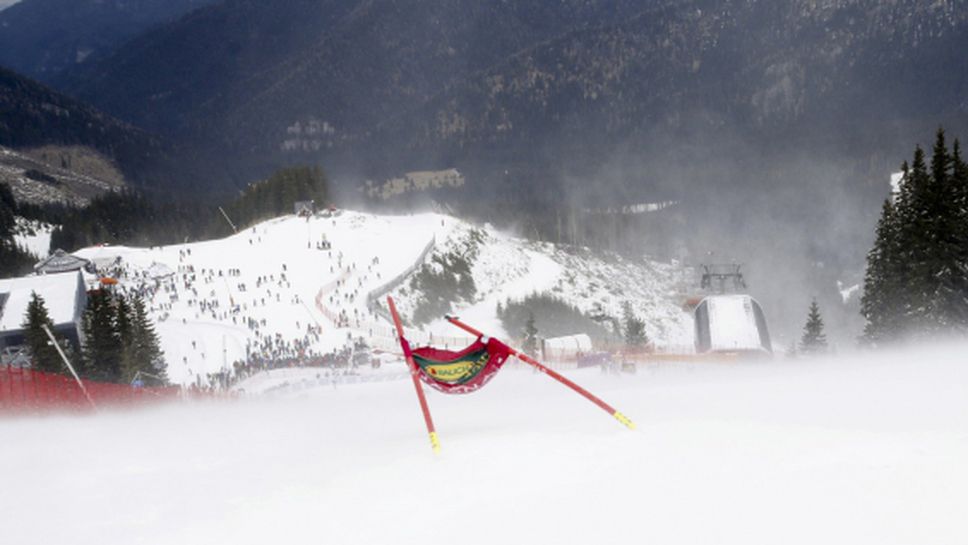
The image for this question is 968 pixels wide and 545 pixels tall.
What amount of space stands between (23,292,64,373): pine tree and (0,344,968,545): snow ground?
33974mm

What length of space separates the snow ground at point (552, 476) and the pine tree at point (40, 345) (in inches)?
1338

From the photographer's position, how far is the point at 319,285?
70875 mm

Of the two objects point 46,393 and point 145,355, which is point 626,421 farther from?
point 145,355

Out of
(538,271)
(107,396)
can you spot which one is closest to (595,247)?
(538,271)

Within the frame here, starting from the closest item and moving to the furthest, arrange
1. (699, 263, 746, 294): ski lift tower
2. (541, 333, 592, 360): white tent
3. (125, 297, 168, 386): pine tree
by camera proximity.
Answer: (125, 297, 168, 386): pine tree, (541, 333, 592, 360): white tent, (699, 263, 746, 294): ski lift tower

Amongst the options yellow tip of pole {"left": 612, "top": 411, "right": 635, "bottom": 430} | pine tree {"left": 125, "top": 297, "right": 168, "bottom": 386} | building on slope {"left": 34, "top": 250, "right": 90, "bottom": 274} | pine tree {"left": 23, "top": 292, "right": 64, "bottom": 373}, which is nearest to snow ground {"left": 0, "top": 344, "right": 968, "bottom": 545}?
yellow tip of pole {"left": 612, "top": 411, "right": 635, "bottom": 430}

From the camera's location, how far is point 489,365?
45.5 ft

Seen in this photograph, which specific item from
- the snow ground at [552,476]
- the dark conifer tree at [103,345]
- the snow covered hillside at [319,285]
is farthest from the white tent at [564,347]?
the snow ground at [552,476]

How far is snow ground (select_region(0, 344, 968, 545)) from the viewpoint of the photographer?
349 inches

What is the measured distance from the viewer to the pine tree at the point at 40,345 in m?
46.6

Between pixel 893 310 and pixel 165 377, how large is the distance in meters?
37.1

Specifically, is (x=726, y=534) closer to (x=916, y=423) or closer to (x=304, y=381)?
(x=916, y=423)

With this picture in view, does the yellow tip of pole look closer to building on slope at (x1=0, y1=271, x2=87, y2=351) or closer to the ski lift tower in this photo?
building on slope at (x1=0, y1=271, x2=87, y2=351)

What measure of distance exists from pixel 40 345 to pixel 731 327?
4079 centimetres
